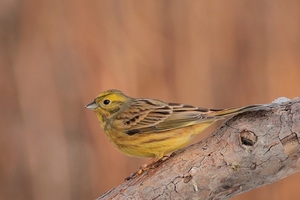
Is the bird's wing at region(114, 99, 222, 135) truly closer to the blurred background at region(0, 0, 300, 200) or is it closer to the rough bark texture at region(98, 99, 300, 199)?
the rough bark texture at region(98, 99, 300, 199)

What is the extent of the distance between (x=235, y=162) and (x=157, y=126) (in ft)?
1.48

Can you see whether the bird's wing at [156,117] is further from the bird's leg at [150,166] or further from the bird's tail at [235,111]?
the bird's leg at [150,166]

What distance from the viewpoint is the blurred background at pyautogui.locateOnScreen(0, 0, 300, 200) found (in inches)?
165

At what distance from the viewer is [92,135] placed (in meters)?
4.21

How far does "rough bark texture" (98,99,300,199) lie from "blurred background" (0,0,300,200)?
1963 mm

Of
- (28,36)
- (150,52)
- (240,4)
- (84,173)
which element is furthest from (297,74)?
(28,36)

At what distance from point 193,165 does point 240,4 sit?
7.82 ft

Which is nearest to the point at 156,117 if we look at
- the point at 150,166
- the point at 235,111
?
the point at 150,166

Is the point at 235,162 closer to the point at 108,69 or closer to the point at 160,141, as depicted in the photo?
the point at 160,141

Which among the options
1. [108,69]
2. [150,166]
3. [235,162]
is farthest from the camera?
[108,69]

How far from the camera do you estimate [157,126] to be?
2428mm

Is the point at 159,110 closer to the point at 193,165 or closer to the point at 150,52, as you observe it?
the point at 193,165

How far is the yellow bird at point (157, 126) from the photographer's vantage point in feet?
7.66

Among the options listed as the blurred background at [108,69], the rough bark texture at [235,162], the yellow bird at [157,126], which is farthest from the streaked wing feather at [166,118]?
the blurred background at [108,69]
